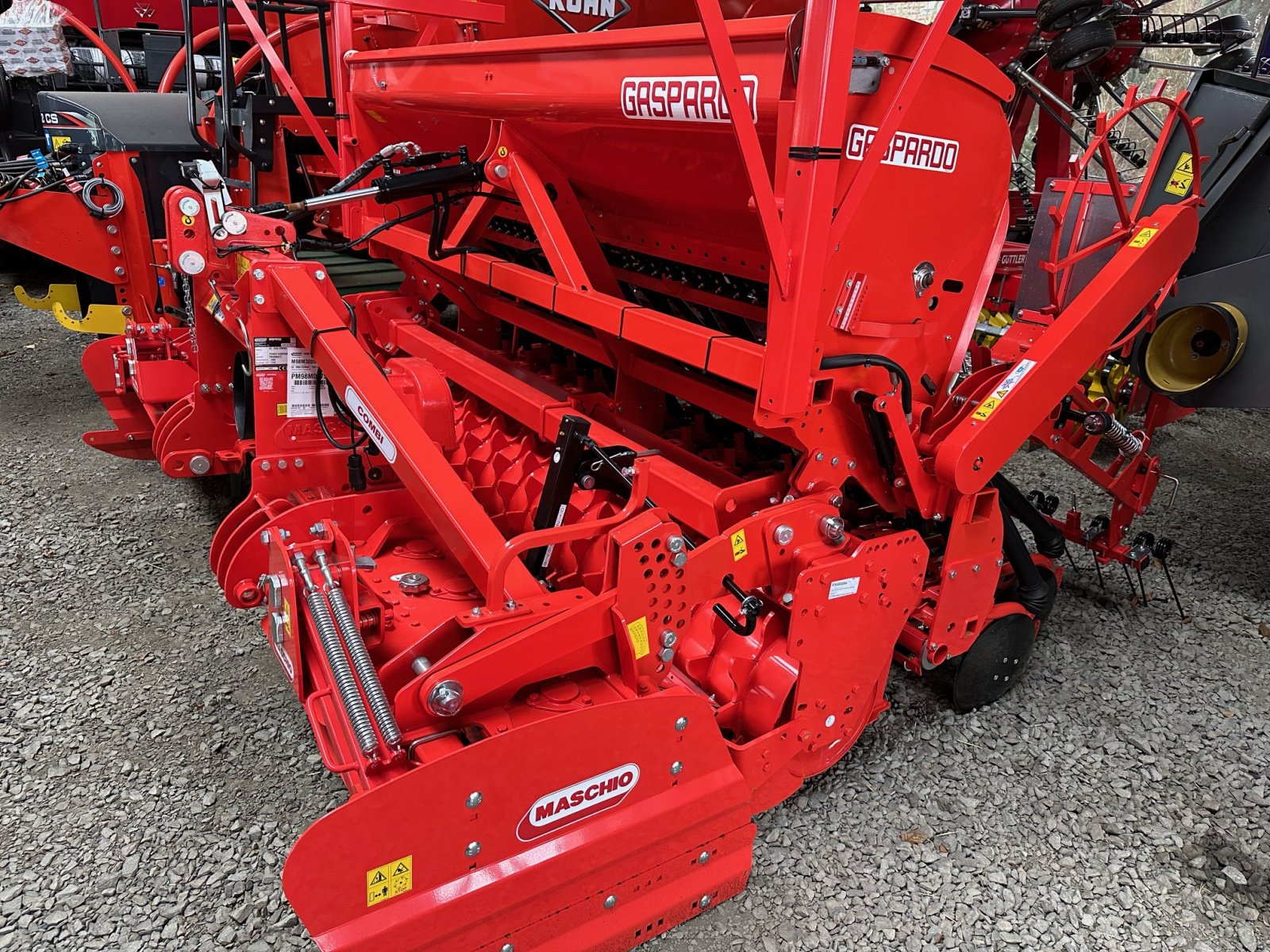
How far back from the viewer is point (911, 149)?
1894 millimetres

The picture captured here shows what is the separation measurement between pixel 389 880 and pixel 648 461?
0.94m

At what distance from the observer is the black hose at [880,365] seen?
197cm

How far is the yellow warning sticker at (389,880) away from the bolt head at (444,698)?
26 centimetres

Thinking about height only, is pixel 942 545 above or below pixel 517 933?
above

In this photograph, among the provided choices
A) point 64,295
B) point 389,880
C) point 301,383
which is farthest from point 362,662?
point 64,295

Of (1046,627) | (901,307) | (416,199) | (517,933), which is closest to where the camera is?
(517,933)

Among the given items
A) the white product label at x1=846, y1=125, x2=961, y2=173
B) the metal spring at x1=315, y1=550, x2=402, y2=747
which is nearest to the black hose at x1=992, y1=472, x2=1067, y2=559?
the white product label at x1=846, y1=125, x2=961, y2=173

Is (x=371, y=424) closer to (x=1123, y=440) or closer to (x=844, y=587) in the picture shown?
(x=844, y=587)

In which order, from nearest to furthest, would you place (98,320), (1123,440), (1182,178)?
(1182,178) < (1123,440) < (98,320)

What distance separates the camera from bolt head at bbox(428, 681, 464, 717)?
1687 millimetres

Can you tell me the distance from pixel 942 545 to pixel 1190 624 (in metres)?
1.69

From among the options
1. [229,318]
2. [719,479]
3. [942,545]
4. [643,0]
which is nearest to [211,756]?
[229,318]

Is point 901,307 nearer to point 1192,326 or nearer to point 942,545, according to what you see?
point 942,545

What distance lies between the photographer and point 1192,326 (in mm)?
3113
